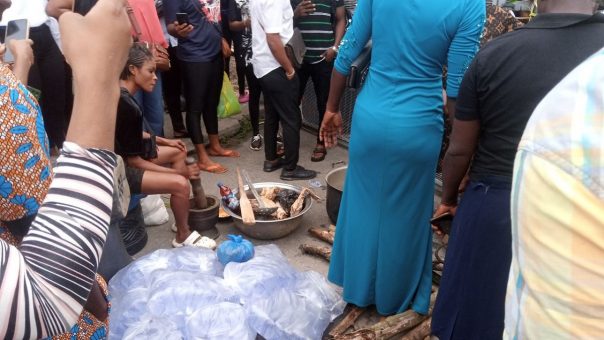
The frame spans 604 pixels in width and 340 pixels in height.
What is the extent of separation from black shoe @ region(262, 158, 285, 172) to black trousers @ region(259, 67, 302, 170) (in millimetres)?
187

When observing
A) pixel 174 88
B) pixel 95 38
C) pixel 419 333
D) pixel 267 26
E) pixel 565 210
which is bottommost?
pixel 419 333

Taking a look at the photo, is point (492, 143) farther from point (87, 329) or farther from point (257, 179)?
point (257, 179)

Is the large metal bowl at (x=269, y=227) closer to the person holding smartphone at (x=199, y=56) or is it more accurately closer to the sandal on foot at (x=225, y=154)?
the person holding smartphone at (x=199, y=56)

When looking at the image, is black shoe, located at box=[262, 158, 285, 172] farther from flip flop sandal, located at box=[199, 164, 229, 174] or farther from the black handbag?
the black handbag

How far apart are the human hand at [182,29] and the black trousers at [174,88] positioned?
1.62 feet

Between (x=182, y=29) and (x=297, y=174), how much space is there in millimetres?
1690

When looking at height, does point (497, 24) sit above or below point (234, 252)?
above

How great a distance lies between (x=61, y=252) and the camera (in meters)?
0.83

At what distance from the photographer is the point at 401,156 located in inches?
97.6

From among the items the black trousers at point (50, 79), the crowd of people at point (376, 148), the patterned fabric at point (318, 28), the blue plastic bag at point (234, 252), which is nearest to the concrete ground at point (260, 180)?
the crowd of people at point (376, 148)

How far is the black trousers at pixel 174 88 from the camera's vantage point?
17.6 ft

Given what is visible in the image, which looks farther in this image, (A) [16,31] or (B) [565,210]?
(A) [16,31]

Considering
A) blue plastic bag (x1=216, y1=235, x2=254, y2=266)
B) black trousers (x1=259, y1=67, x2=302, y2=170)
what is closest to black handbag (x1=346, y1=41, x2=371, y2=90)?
Answer: blue plastic bag (x1=216, y1=235, x2=254, y2=266)

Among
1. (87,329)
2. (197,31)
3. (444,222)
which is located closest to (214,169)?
(197,31)
